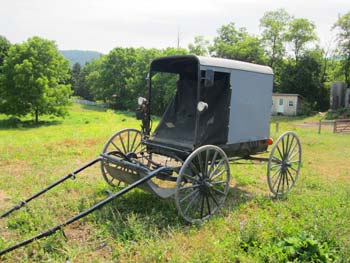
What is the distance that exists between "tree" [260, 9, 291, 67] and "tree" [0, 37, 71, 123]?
2619 centimetres

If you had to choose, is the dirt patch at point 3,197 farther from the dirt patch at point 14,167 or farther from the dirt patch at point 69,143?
the dirt patch at point 69,143

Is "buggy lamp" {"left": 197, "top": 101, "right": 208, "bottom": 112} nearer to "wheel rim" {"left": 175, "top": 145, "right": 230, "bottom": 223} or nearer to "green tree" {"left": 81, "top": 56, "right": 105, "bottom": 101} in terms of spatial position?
"wheel rim" {"left": 175, "top": 145, "right": 230, "bottom": 223}

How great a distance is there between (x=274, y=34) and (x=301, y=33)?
3370 millimetres

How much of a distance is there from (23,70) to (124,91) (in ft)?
64.8

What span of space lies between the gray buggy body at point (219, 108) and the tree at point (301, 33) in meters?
36.7

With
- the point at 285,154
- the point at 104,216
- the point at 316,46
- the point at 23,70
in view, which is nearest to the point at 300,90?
the point at 316,46

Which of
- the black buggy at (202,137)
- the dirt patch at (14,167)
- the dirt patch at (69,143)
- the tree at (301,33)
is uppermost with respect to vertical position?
the tree at (301,33)

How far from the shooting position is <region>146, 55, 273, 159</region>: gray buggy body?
4.90 meters

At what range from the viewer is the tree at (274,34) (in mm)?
40125

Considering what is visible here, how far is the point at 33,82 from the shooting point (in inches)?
1075

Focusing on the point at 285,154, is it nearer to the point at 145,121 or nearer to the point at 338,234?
the point at 338,234

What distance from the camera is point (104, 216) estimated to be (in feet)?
14.4

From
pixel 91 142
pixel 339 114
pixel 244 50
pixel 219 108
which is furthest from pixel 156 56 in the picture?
pixel 219 108

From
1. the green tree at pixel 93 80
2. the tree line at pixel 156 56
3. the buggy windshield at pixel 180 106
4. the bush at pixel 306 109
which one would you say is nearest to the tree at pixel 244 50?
the tree line at pixel 156 56
